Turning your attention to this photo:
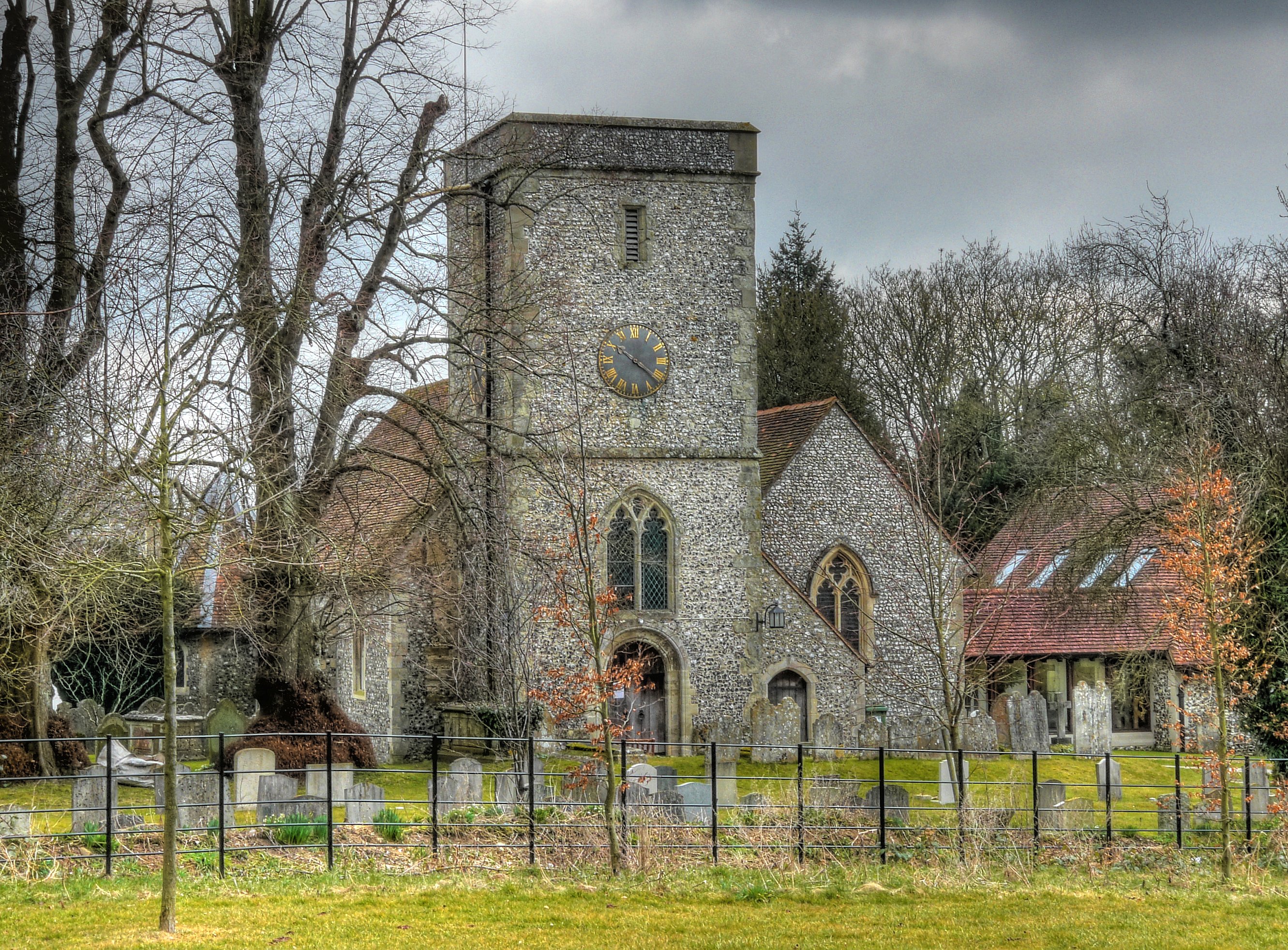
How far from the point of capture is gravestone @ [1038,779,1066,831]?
13.9 m

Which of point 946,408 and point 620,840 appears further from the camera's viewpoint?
point 946,408

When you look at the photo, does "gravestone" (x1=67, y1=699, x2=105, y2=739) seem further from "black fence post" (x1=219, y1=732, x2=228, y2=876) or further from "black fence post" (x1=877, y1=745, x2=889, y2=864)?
"black fence post" (x1=877, y1=745, x2=889, y2=864)

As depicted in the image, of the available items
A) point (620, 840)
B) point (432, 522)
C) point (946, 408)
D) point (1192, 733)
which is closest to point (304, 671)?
point (432, 522)

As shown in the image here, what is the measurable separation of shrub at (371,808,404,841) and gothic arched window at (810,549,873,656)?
14979 mm

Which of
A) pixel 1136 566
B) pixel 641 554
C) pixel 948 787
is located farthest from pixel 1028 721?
pixel 1136 566

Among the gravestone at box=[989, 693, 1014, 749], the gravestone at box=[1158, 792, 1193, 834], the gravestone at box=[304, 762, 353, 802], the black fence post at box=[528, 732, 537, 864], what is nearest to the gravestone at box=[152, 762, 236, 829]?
the gravestone at box=[304, 762, 353, 802]

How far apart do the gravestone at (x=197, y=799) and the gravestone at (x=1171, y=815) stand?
31.0ft

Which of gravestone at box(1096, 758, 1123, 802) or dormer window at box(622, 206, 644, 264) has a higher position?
dormer window at box(622, 206, 644, 264)

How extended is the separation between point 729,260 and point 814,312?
54.7ft

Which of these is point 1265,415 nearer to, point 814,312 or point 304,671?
point 304,671

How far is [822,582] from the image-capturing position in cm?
2717

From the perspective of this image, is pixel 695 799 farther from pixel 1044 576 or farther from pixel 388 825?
pixel 1044 576

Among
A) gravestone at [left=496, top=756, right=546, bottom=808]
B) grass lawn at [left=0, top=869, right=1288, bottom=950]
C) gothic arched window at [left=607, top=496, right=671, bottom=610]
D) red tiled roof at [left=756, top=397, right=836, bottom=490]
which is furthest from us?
red tiled roof at [left=756, top=397, right=836, bottom=490]

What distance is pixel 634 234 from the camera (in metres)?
24.6
